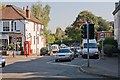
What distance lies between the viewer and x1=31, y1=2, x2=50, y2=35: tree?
3442 inches

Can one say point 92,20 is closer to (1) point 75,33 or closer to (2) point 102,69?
(1) point 75,33

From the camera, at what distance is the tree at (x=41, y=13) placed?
8744 cm

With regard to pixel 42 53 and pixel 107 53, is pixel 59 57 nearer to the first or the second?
pixel 107 53

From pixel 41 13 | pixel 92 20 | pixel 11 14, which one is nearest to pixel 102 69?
pixel 11 14

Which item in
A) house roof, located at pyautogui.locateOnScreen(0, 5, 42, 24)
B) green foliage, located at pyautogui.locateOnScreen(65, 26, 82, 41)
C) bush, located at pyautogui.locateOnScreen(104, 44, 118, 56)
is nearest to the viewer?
bush, located at pyautogui.locateOnScreen(104, 44, 118, 56)

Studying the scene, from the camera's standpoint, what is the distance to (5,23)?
61656 mm

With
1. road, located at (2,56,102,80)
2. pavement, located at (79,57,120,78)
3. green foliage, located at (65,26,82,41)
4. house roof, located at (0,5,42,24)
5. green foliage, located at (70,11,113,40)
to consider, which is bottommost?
road, located at (2,56,102,80)

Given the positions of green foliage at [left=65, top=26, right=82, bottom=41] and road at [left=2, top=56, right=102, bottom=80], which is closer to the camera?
road at [left=2, top=56, right=102, bottom=80]

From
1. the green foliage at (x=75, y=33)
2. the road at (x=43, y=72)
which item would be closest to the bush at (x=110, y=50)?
the road at (x=43, y=72)

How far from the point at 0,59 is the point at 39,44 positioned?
46.3 m

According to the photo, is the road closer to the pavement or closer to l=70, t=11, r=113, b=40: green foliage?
the pavement

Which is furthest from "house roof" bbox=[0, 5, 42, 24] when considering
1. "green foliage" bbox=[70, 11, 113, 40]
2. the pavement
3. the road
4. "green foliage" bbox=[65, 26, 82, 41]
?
"green foliage" bbox=[70, 11, 113, 40]

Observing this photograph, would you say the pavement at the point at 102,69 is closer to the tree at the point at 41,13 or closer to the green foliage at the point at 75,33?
the tree at the point at 41,13

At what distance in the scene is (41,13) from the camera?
8962cm
